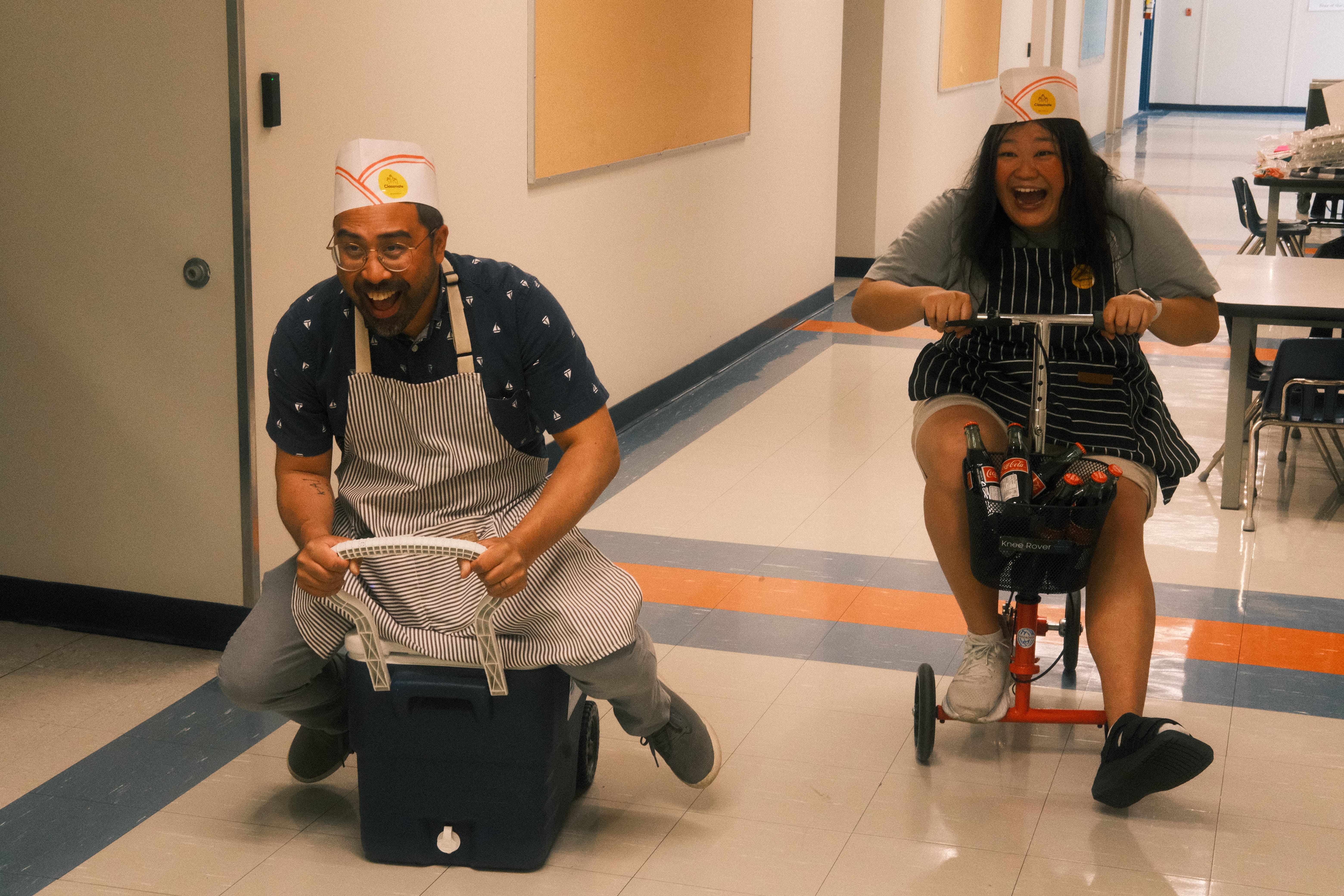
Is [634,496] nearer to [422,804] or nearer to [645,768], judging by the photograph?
[645,768]

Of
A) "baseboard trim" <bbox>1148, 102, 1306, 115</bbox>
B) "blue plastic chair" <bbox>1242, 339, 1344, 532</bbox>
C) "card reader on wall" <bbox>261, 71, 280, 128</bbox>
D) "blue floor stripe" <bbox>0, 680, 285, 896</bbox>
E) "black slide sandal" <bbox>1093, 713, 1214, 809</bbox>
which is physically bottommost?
"blue floor stripe" <bbox>0, 680, 285, 896</bbox>

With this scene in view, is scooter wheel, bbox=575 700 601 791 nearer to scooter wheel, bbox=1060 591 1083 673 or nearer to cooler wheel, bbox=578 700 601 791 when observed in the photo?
cooler wheel, bbox=578 700 601 791

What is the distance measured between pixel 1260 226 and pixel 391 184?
6.49 m

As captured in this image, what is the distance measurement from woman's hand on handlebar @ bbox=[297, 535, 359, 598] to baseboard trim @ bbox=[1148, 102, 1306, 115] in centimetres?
2085

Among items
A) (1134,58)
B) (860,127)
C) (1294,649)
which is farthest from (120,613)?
(1134,58)

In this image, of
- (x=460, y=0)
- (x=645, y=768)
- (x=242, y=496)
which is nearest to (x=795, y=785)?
(x=645, y=768)

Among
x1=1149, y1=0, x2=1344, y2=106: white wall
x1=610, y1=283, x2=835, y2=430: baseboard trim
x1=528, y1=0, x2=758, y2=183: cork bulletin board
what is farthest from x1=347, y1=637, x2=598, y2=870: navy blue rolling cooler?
x1=1149, y1=0, x2=1344, y2=106: white wall

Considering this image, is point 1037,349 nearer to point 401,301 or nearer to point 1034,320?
point 1034,320

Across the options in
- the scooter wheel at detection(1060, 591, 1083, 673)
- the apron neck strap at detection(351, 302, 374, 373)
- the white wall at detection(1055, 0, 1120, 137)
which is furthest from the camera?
the white wall at detection(1055, 0, 1120, 137)

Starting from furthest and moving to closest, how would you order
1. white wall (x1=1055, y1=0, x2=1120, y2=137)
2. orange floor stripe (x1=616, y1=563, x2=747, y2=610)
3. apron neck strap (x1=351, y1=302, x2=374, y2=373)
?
white wall (x1=1055, y1=0, x2=1120, y2=137) < orange floor stripe (x1=616, y1=563, x2=747, y2=610) < apron neck strap (x1=351, y1=302, x2=374, y2=373)

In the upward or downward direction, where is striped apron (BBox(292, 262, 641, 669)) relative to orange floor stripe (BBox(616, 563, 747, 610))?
upward

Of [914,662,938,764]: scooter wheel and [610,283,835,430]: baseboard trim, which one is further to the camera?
[610,283,835,430]: baseboard trim

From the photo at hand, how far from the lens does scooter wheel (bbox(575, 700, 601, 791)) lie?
8.35ft

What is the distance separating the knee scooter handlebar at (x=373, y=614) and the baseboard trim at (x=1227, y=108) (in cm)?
2077
